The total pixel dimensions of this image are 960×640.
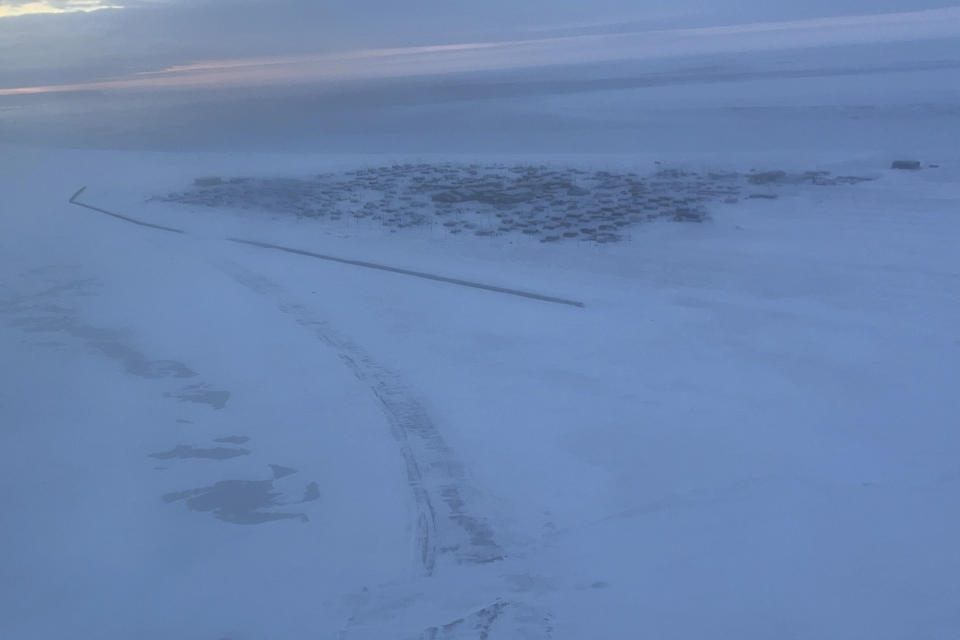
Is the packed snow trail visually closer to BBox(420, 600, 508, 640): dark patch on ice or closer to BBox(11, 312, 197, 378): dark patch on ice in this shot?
BBox(11, 312, 197, 378): dark patch on ice

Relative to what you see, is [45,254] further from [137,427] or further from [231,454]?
[231,454]

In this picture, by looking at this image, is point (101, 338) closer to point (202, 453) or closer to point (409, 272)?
point (202, 453)

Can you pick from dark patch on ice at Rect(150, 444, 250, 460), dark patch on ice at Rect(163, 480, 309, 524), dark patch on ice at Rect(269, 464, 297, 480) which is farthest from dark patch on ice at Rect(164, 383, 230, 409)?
dark patch on ice at Rect(163, 480, 309, 524)

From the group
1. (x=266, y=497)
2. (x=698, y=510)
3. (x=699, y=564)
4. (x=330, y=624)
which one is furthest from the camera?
(x=266, y=497)

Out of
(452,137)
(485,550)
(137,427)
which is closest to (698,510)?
(485,550)

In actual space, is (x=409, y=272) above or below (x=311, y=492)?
above

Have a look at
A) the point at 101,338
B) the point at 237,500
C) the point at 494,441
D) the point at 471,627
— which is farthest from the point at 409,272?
the point at 471,627
